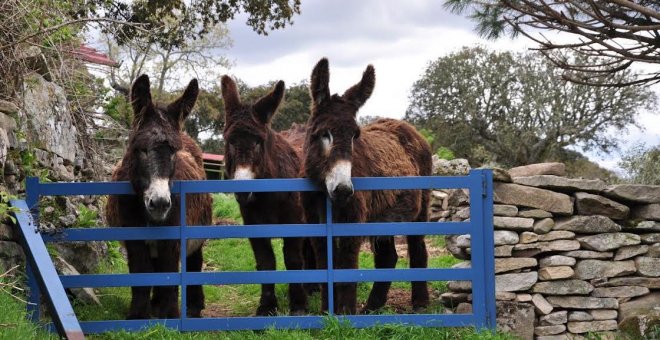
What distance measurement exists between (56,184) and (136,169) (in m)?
0.80

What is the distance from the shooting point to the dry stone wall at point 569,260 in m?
6.51

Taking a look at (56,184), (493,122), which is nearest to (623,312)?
(56,184)

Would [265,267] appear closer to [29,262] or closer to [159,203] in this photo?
[159,203]

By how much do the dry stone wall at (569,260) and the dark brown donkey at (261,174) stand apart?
173cm

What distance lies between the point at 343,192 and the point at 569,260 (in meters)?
2.49

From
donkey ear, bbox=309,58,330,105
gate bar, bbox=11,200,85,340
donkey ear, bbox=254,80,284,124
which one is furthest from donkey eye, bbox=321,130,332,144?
gate bar, bbox=11,200,85,340

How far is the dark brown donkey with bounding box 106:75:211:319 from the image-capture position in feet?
18.3

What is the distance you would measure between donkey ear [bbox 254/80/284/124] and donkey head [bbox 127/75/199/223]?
0.83m

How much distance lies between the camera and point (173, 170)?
18.9 feet

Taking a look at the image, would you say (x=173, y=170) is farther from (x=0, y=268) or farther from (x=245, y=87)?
(x=245, y=87)

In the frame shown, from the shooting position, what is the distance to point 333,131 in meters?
6.01

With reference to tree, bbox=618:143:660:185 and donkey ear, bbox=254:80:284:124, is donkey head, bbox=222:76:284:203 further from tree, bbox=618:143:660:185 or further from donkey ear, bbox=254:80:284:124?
tree, bbox=618:143:660:185

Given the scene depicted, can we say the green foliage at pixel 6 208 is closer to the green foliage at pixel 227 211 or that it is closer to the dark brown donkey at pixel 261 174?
the dark brown donkey at pixel 261 174

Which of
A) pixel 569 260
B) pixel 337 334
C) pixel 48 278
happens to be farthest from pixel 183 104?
pixel 569 260
